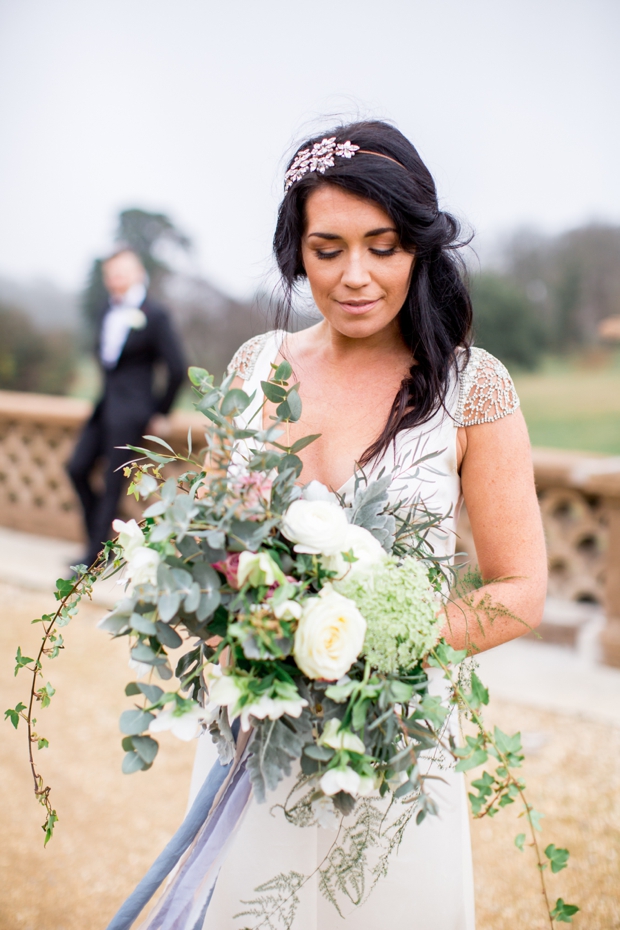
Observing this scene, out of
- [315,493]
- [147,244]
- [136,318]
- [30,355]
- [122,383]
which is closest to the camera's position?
[315,493]

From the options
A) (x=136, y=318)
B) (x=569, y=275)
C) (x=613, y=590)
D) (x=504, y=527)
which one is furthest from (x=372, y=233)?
(x=569, y=275)

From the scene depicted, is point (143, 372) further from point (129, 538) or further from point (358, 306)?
point (129, 538)

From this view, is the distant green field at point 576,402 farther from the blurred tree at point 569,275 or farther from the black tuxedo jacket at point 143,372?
the black tuxedo jacket at point 143,372

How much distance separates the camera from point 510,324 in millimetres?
9305

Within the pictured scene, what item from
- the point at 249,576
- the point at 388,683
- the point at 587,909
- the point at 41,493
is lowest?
the point at 41,493

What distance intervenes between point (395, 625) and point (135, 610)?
1.21 feet

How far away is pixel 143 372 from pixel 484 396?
410 cm

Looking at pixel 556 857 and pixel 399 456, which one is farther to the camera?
pixel 399 456

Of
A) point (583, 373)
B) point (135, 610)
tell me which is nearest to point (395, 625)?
point (135, 610)

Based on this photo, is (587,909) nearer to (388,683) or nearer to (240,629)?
(388,683)

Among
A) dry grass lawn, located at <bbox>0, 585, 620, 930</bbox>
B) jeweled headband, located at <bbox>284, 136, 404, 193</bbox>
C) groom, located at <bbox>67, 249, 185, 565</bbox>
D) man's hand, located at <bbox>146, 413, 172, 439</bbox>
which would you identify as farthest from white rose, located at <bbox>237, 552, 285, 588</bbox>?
man's hand, located at <bbox>146, 413, 172, 439</bbox>

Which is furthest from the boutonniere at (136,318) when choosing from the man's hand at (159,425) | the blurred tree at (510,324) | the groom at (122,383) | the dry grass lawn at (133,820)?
the blurred tree at (510,324)

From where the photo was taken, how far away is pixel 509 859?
287 centimetres

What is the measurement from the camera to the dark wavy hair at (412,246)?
147 cm
